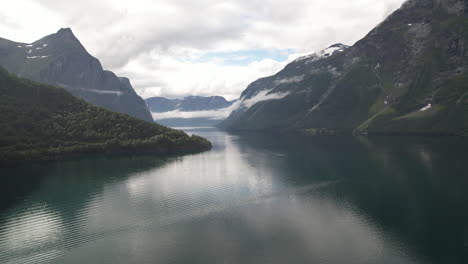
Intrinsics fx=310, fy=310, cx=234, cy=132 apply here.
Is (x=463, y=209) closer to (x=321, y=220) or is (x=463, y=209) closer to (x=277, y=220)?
(x=321, y=220)

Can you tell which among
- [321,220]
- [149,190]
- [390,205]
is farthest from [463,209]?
[149,190]

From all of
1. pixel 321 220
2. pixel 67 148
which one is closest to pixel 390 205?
pixel 321 220

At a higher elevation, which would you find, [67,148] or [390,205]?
[67,148]

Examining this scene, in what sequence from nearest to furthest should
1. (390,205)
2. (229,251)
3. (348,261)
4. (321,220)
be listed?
(348,261) < (229,251) < (321,220) < (390,205)

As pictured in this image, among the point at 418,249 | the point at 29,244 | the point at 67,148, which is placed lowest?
the point at 418,249

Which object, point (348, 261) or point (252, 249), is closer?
point (348, 261)

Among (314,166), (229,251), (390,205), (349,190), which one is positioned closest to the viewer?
(229,251)

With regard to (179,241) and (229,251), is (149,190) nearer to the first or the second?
(179,241)
